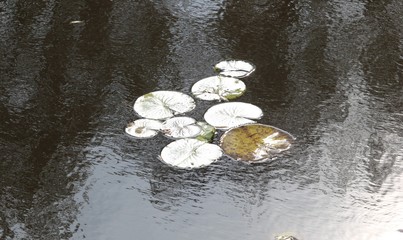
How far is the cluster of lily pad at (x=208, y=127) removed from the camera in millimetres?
4117

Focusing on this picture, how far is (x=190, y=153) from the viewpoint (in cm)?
412

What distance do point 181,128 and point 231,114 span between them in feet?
1.22

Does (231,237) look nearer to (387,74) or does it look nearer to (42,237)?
(42,237)

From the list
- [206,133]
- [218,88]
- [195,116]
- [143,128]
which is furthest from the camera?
[218,88]

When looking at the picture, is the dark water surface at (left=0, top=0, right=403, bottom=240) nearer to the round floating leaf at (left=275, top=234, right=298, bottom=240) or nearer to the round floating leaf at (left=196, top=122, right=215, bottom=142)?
the round floating leaf at (left=275, top=234, right=298, bottom=240)

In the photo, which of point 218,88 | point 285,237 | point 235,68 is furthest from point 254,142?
point 235,68

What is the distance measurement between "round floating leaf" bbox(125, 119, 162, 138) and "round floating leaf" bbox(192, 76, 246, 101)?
0.46 meters

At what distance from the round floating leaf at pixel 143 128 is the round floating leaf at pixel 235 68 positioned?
2.67 feet

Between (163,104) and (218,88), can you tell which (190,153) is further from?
(218,88)

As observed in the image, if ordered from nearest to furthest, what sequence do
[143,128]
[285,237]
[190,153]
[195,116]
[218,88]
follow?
[285,237] → [190,153] → [143,128] → [195,116] → [218,88]

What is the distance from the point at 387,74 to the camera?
497 centimetres

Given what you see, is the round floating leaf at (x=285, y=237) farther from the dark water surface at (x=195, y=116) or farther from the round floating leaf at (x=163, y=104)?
the round floating leaf at (x=163, y=104)

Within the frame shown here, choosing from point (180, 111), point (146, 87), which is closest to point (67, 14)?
point (146, 87)

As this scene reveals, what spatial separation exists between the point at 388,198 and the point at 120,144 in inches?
68.1
